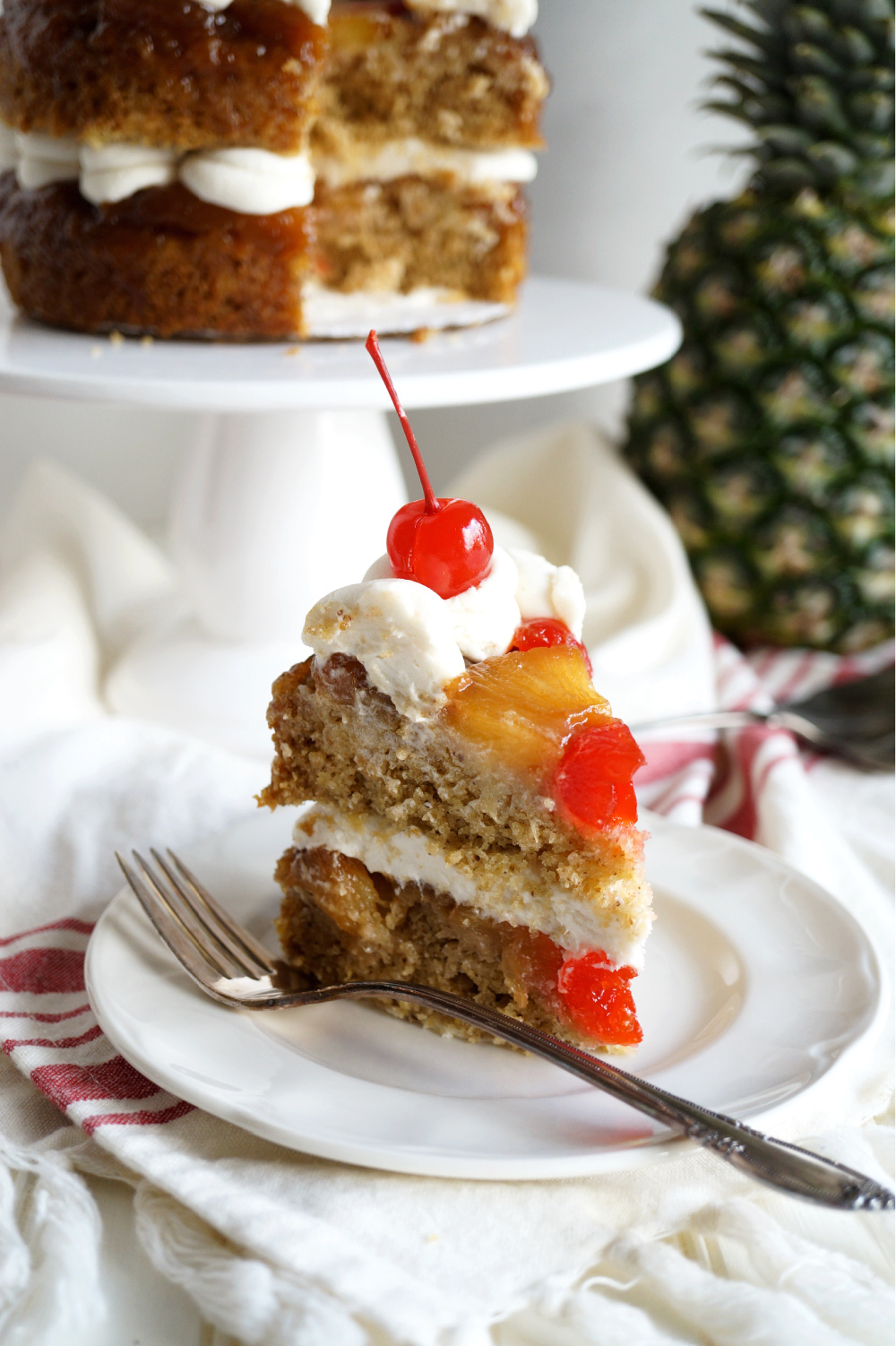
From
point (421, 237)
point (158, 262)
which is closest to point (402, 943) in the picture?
point (158, 262)

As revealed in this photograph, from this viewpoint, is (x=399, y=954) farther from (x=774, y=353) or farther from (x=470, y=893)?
(x=774, y=353)

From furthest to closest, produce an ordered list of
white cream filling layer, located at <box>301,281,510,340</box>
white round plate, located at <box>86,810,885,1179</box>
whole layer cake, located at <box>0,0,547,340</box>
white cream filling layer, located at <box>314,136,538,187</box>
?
1. white cream filling layer, located at <box>314,136,538,187</box>
2. white cream filling layer, located at <box>301,281,510,340</box>
3. whole layer cake, located at <box>0,0,547,340</box>
4. white round plate, located at <box>86,810,885,1179</box>

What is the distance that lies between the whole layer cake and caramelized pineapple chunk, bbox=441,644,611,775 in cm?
93

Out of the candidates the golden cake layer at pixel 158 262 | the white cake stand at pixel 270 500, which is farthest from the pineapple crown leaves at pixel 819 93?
the golden cake layer at pixel 158 262

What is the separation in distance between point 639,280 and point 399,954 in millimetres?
2230

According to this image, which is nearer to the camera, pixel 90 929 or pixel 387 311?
pixel 90 929

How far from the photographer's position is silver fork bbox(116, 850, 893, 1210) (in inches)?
39.4

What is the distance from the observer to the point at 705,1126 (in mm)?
1055

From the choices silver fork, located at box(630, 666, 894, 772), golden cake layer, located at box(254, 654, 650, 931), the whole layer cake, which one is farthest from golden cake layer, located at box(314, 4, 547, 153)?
golden cake layer, located at box(254, 654, 650, 931)

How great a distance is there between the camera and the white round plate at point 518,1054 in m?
1.11

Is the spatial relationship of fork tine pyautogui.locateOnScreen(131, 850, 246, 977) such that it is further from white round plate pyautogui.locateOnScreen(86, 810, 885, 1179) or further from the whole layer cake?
the whole layer cake

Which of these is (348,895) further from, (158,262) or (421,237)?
(421,237)

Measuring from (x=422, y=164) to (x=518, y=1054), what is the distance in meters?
1.68

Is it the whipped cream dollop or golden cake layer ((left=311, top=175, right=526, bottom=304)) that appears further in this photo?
golden cake layer ((left=311, top=175, right=526, bottom=304))
